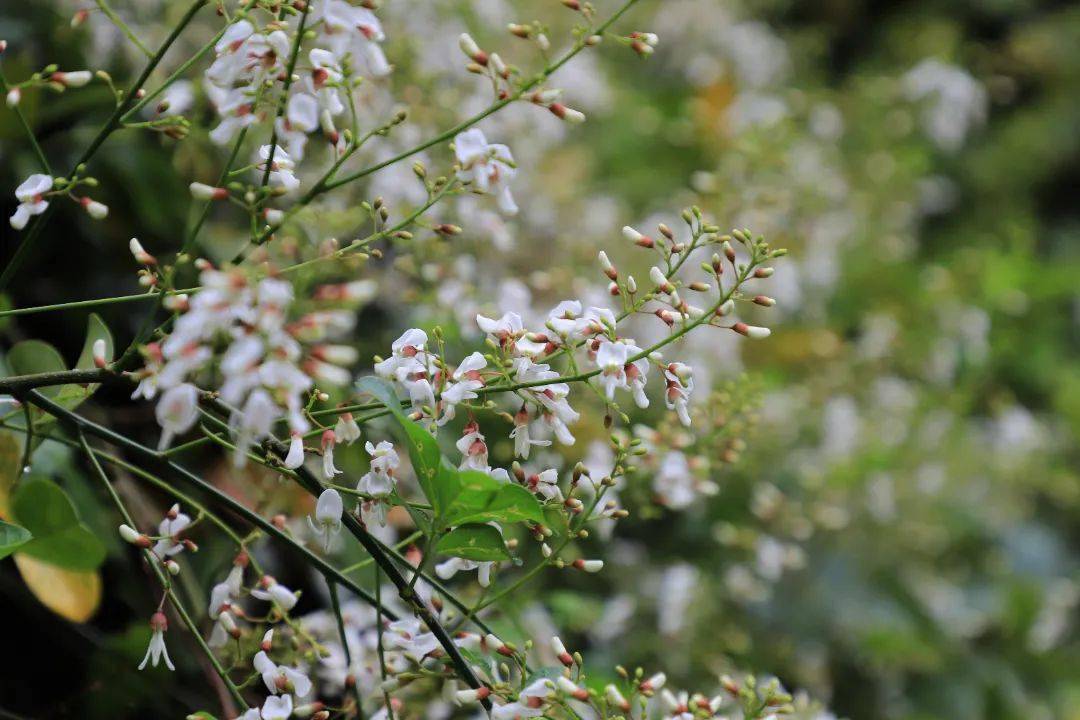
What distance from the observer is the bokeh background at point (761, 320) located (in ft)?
4.59

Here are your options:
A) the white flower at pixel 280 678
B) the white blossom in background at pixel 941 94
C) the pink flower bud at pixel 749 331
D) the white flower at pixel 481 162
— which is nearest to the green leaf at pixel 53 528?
the white flower at pixel 280 678

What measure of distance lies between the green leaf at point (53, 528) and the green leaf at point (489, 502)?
375 mm

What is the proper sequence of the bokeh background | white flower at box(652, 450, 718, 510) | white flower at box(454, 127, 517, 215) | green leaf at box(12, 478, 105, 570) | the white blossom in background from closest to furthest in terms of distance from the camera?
white flower at box(454, 127, 517, 215) < green leaf at box(12, 478, 105, 570) < white flower at box(652, 450, 718, 510) < the bokeh background < the white blossom in background

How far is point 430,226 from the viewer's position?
836 mm

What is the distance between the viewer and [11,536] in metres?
0.80

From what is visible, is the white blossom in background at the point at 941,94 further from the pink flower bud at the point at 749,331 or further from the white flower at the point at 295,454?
the white flower at the point at 295,454

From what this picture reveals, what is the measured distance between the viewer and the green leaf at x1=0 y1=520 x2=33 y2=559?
0.79 meters

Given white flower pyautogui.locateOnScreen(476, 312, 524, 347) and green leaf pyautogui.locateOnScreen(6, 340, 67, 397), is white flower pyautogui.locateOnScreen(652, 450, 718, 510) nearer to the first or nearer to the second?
white flower pyautogui.locateOnScreen(476, 312, 524, 347)

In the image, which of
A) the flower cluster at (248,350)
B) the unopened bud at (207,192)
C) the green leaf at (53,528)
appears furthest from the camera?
the green leaf at (53,528)

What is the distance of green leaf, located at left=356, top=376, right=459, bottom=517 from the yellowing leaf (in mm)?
427

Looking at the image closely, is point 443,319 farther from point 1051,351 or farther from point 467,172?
point 1051,351

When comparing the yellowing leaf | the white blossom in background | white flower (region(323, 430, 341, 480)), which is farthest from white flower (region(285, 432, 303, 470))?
the white blossom in background

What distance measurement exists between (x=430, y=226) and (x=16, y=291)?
0.94 meters

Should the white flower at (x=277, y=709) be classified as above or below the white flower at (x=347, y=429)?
below
